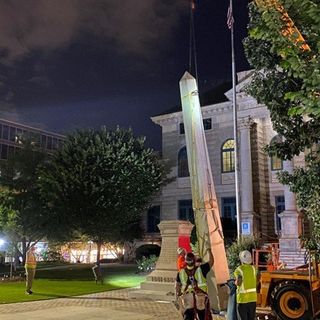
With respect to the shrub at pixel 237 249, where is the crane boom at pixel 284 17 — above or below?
above

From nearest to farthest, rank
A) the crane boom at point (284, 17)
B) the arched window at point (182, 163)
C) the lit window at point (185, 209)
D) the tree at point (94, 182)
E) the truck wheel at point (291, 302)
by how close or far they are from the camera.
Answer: the crane boom at point (284, 17) → the truck wheel at point (291, 302) → the tree at point (94, 182) → the lit window at point (185, 209) → the arched window at point (182, 163)

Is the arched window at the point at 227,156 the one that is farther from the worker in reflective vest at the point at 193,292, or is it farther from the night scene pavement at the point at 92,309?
the worker in reflective vest at the point at 193,292

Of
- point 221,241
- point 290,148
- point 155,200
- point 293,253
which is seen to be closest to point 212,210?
point 221,241

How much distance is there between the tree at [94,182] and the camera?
2491 cm

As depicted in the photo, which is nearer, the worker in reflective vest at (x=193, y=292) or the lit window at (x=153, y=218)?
the worker in reflective vest at (x=193, y=292)

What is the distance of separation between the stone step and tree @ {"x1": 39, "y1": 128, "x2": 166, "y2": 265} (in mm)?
7585

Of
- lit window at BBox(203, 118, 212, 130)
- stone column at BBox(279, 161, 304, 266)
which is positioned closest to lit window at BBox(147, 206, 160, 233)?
lit window at BBox(203, 118, 212, 130)

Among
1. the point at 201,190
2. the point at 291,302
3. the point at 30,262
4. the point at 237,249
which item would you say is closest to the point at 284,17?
the point at 201,190

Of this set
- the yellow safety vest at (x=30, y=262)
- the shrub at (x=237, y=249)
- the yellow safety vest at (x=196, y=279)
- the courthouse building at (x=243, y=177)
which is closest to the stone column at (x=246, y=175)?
the courthouse building at (x=243, y=177)

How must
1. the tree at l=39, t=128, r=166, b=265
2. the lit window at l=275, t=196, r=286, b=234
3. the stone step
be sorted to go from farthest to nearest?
the lit window at l=275, t=196, r=286, b=234 → the tree at l=39, t=128, r=166, b=265 → the stone step

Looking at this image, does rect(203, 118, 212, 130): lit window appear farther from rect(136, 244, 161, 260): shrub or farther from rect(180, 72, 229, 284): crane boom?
rect(180, 72, 229, 284): crane boom

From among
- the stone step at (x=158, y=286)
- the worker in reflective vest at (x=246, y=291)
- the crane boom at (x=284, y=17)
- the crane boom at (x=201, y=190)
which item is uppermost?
the crane boom at (x=284, y=17)

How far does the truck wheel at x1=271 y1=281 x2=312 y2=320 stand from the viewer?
10875 mm

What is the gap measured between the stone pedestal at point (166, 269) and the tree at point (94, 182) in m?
7.09
